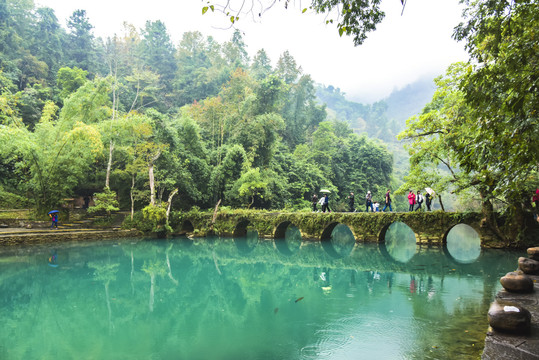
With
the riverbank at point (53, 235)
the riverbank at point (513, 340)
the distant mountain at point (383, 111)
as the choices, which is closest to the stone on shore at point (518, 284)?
the riverbank at point (513, 340)

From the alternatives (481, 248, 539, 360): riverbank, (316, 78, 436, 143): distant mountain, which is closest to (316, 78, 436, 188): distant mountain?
(316, 78, 436, 143): distant mountain

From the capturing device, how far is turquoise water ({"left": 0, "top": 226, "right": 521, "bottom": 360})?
5508 millimetres

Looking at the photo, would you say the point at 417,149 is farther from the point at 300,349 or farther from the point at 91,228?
the point at 91,228

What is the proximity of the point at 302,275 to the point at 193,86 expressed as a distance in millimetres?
35884

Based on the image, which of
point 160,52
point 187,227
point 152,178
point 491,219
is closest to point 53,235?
point 152,178

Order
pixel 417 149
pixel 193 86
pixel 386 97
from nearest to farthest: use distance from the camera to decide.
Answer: pixel 417 149 < pixel 193 86 < pixel 386 97

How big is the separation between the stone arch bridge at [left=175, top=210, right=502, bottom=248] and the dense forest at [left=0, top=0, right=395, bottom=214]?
7.24 feet

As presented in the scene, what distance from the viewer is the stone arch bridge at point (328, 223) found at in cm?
1656

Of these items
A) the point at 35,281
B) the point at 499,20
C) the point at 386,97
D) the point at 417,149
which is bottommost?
the point at 35,281

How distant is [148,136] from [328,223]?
521 inches

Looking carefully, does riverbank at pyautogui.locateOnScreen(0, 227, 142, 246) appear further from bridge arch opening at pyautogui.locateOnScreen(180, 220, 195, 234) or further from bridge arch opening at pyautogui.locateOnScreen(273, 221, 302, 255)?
bridge arch opening at pyautogui.locateOnScreen(273, 221, 302, 255)

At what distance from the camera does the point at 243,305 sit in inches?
325

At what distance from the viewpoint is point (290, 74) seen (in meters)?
43.5

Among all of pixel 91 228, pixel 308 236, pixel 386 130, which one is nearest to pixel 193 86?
pixel 91 228
